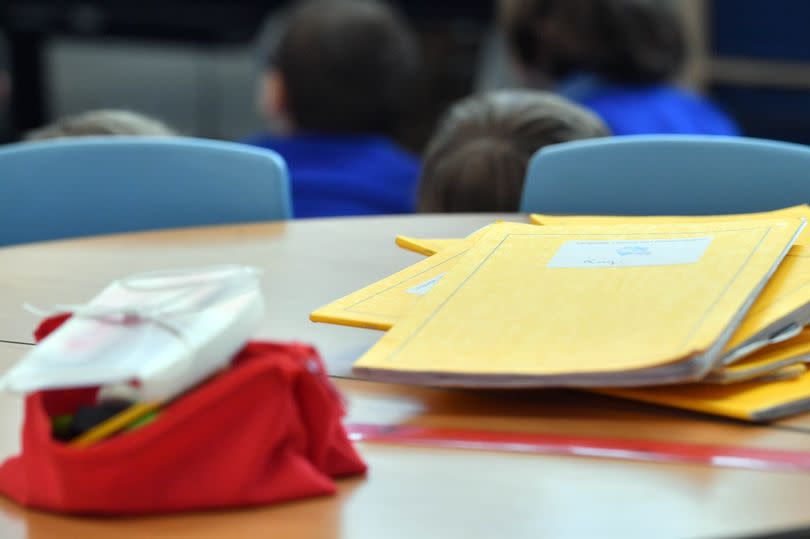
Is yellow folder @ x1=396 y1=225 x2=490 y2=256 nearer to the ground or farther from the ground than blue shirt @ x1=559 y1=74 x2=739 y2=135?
farther from the ground

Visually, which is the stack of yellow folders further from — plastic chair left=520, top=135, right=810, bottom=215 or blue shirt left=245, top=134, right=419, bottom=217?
blue shirt left=245, top=134, right=419, bottom=217

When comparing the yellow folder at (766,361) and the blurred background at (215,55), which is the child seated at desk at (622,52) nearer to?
the yellow folder at (766,361)

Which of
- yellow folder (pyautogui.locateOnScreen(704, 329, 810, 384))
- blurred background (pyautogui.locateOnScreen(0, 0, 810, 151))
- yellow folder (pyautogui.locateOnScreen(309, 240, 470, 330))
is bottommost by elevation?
blurred background (pyautogui.locateOnScreen(0, 0, 810, 151))

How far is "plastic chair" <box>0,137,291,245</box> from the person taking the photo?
1547 millimetres

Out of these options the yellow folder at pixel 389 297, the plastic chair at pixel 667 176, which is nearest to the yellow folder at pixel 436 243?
the yellow folder at pixel 389 297

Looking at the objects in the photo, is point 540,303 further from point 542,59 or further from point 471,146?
point 542,59

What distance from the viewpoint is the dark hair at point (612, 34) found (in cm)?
267

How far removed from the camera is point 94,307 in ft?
1.93

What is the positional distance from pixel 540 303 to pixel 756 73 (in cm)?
426

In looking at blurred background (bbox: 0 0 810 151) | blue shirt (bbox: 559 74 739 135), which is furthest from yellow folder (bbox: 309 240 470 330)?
blurred background (bbox: 0 0 810 151)

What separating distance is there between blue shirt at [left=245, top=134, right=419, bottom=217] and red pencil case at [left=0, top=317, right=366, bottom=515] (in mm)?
1604

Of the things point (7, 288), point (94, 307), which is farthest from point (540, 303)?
point (7, 288)

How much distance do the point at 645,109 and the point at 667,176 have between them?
1170 millimetres

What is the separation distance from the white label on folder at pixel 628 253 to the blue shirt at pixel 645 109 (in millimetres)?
1709
